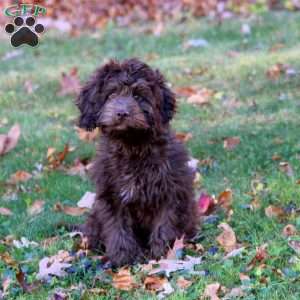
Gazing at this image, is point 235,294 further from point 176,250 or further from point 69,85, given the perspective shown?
point 69,85

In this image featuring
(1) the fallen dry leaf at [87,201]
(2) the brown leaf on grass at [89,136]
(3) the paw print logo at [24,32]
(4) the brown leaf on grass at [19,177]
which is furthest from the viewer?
(2) the brown leaf on grass at [89,136]

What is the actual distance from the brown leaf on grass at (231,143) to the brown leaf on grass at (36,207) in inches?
85.9

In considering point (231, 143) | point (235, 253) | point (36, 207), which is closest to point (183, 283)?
point (235, 253)

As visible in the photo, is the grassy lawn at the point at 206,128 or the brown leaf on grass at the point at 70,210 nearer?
the grassy lawn at the point at 206,128

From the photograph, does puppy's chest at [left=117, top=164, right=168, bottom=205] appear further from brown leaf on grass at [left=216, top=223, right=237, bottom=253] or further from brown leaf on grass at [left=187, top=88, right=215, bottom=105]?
brown leaf on grass at [left=187, top=88, right=215, bottom=105]

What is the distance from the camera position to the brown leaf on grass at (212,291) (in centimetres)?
547

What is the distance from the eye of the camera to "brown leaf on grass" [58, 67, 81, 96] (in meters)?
11.3

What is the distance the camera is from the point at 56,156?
29.5ft

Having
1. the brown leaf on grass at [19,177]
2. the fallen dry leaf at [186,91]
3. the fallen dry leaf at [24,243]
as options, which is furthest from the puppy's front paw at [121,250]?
the fallen dry leaf at [186,91]

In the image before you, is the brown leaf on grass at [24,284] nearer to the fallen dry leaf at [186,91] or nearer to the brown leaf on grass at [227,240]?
the brown leaf on grass at [227,240]

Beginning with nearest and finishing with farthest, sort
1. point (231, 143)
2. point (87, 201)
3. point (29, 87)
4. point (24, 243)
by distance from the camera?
point (24, 243), point (87, 201), point (231, 143), point (29, 87)

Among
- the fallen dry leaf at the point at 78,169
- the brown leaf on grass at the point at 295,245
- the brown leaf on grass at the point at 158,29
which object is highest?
the brown leaf on grass at the point at 295,245

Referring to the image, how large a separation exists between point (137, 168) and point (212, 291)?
1.23m

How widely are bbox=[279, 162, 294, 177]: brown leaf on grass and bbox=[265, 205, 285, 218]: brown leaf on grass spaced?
926 mm
